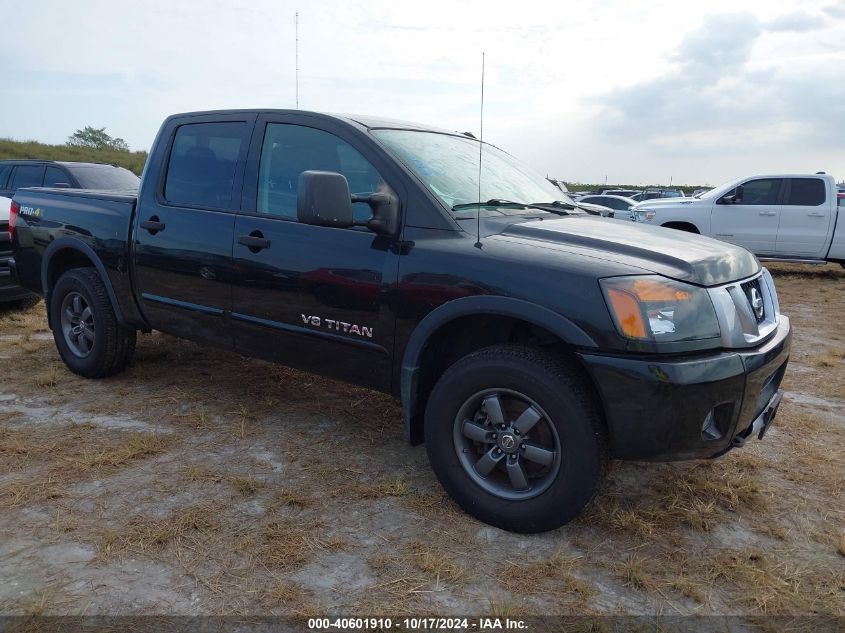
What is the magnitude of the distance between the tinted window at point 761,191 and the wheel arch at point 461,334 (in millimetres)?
10416

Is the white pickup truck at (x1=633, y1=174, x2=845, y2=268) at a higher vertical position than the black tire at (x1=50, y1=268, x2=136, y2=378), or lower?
higher

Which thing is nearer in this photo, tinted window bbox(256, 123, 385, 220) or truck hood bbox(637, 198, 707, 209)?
tinted window bbox(256, 123, 385, 220)

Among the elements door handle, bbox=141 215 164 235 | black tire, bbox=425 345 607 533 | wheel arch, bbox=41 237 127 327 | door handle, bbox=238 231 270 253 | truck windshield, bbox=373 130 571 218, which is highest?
truck windshield, bbox=373 130 571 218

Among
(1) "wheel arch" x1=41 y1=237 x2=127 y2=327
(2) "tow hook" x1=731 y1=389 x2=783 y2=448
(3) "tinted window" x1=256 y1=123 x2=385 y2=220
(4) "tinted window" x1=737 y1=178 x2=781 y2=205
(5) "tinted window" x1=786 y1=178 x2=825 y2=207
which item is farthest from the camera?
(4) "tinted window" x1=737 y1=178 x2=781 y2=205

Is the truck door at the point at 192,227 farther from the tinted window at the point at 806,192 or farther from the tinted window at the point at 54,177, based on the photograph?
the tinted window at the point at 806,192

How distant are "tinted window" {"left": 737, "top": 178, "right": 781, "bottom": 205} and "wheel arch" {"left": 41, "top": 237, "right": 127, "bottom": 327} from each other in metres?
10.8

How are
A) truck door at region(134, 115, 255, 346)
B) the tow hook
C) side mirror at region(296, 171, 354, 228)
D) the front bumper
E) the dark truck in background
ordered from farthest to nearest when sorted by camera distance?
the dark truck in background, truck door at region(134, 115, 255, 346), side mirror at region(296, 171, 354, 228), the tow hook, the front bumper

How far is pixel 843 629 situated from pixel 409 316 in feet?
6.41

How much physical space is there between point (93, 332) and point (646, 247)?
371cm

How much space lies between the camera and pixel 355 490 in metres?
3.15

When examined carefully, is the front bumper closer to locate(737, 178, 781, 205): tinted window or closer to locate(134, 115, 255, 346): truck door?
locate(134, 115, 255, 346): truck door

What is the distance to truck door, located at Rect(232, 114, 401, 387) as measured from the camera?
10.4 ft

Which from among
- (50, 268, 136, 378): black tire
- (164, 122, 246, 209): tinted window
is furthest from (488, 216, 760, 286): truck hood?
(50, 268, 136, 378): black tire

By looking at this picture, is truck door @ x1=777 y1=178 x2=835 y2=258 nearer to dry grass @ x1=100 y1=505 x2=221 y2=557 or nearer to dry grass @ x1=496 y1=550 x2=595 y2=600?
dry grass @ x1=496 y1=550 x2=595 y2=600
